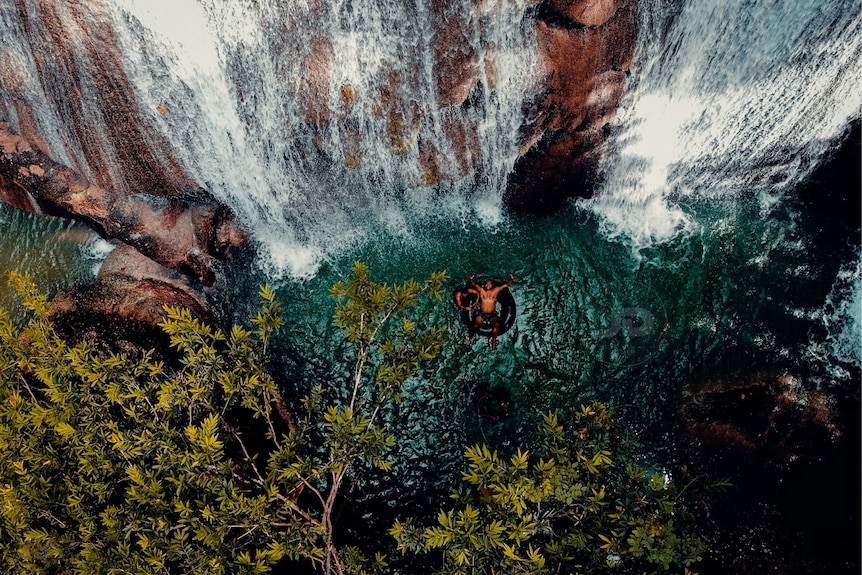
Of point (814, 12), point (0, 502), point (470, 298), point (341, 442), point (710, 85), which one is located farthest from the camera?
point (470, 298)

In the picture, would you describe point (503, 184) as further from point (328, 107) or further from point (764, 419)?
point (764, 419)

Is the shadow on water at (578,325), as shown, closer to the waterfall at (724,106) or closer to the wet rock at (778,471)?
the wet rock at (778,471)

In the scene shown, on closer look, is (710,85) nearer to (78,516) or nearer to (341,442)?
(341,442)

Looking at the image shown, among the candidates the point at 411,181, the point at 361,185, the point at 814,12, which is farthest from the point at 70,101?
the point at 814,12

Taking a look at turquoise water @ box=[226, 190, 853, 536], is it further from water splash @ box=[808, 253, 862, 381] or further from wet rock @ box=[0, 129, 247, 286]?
wet rock @ box=[0, 129, 247, 286]

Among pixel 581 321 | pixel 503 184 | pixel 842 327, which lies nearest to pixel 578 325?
pixel 581 321

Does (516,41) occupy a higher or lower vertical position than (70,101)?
higher

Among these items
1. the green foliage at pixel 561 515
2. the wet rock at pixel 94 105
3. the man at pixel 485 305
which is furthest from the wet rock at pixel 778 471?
the wet rock at pixel 94 105
